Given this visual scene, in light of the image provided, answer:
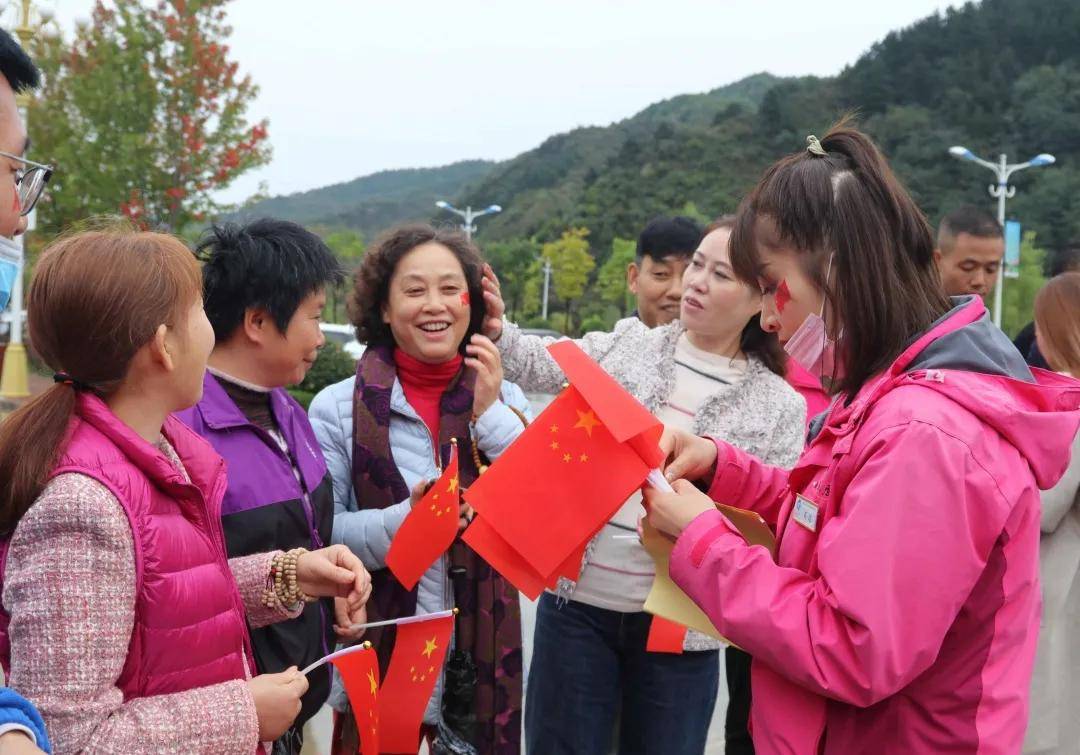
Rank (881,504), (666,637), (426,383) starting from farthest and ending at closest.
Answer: (426,383), (666,637), (881,504)

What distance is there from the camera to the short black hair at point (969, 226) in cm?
421

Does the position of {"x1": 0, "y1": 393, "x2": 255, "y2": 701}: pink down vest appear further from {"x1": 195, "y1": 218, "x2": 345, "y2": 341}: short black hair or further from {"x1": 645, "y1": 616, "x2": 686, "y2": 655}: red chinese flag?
{"x1": 645, "y1": 616, "x2": 686, "y2": 655}: red chinese flag

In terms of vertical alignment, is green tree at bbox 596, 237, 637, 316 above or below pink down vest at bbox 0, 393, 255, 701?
below

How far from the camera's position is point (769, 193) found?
1.66 meters

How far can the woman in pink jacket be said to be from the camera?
53.3 inches

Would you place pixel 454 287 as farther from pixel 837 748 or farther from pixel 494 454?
pixel 837 748

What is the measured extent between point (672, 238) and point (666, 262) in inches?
3.9

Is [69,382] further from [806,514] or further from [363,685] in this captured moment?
[806,514]

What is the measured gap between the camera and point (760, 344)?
3.04 meters

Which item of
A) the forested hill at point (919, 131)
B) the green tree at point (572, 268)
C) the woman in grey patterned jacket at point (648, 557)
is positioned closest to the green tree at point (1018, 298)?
the forested hill at point (919, 131)

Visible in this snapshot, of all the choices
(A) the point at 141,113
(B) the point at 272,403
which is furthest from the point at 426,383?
(A) the point at 141,113

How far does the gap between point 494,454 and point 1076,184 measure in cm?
5016

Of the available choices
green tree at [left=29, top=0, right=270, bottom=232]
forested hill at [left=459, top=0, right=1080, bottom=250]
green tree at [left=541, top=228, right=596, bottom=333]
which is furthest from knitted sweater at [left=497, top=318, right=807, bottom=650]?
green tree at [left=541, top=228, right=596, bottom=333]

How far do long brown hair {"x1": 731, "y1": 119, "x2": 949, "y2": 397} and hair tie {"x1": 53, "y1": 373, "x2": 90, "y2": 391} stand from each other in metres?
1.18
